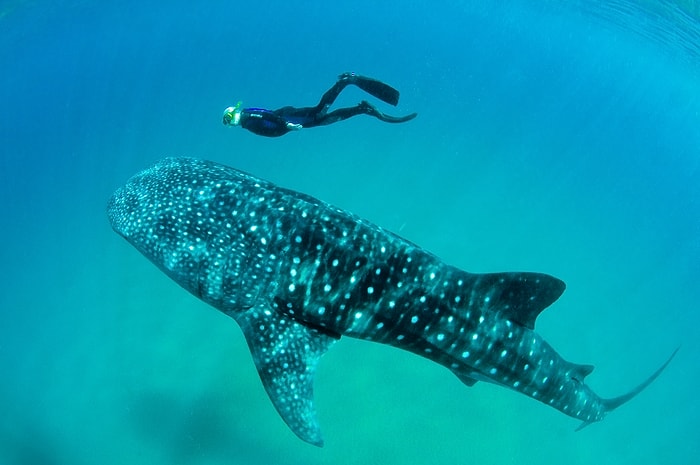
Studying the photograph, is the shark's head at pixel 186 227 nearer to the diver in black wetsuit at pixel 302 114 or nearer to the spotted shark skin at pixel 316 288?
the spotted shark skin at pixel 316 288

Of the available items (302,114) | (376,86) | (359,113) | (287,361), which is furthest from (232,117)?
(287,361)

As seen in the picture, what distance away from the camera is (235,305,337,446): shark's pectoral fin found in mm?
4371

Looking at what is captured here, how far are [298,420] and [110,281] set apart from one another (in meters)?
12.9

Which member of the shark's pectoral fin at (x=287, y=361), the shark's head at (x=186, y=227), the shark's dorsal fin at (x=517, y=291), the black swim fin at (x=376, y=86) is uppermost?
the black swim fin at (x=376, y=86)

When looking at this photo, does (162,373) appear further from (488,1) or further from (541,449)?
(488,1)

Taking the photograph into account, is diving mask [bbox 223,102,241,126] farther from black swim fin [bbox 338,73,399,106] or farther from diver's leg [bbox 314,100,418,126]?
black swim fin [bbox 338,73,399,106]

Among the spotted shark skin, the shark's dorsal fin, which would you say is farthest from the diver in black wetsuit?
the shark's dorsal fin

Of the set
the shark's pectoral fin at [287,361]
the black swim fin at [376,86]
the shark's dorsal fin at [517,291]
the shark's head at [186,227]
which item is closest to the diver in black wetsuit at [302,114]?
the black swim fin at [376,86]

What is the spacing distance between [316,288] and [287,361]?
32.3 inches

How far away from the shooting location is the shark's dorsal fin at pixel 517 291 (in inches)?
176

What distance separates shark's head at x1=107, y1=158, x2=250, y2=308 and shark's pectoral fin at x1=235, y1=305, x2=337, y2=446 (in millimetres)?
439

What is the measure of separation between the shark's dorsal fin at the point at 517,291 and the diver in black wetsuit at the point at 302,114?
5.40m

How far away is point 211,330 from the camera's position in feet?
37.8

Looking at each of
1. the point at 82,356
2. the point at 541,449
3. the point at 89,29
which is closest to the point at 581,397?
Result: the point at 541,449
